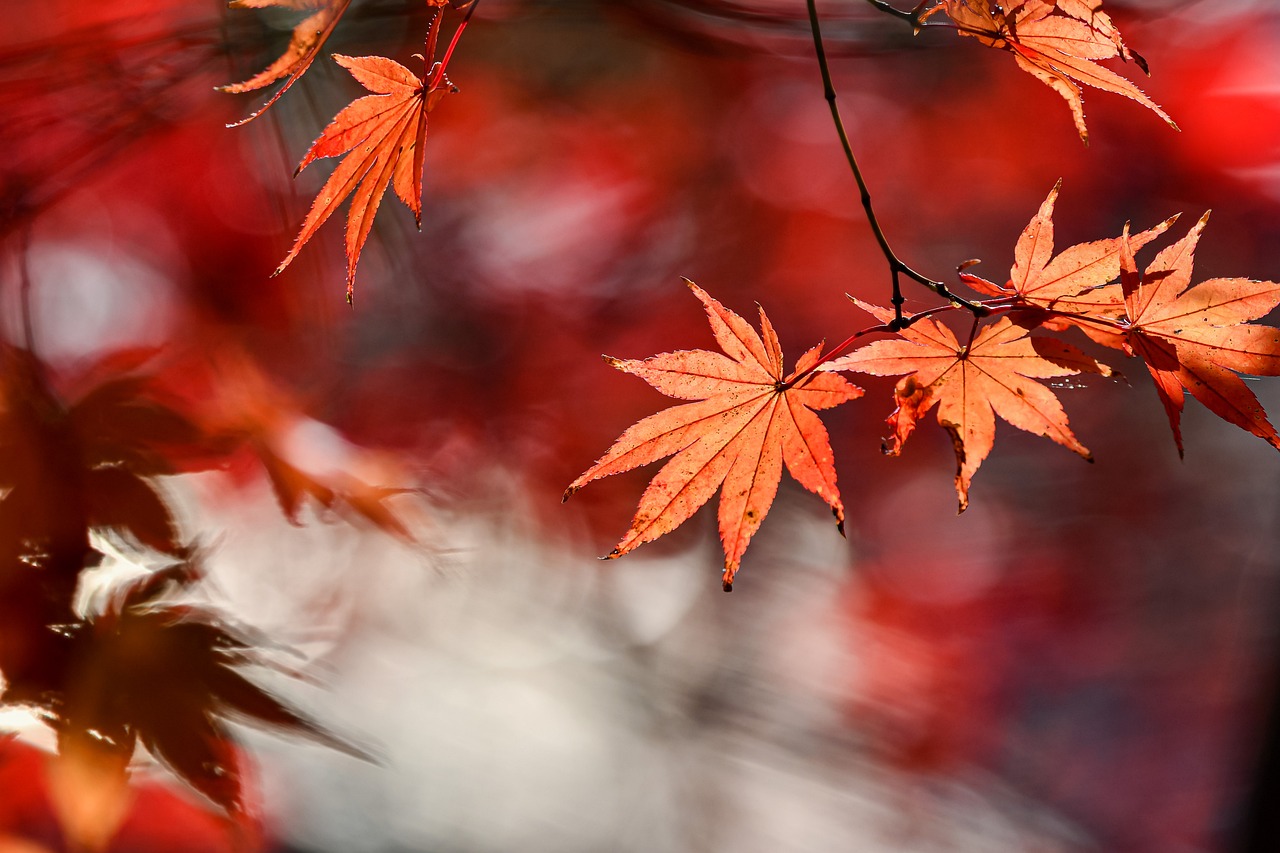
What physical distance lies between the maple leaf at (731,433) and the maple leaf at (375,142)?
0.18 meters

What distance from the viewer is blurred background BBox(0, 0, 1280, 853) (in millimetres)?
2213

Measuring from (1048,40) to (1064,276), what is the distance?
0.14 meters

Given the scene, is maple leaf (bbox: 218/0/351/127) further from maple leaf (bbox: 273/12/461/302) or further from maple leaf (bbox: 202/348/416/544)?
maple leaf (bbox: 202/348/416/544)

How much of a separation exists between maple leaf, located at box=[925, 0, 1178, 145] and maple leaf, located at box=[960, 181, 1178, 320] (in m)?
0.06

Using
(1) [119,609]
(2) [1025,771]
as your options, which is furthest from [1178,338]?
(2) [1025,771]

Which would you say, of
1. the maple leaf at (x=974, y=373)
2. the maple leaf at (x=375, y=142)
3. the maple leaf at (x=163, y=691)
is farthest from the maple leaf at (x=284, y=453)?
the maple leaf at (x=974, y=373)

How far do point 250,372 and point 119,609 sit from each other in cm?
86

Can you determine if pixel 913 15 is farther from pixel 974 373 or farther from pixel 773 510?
pixel 773 510

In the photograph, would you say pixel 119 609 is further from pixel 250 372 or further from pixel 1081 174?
pixel 1081 174

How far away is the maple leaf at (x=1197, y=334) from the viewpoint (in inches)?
14.9

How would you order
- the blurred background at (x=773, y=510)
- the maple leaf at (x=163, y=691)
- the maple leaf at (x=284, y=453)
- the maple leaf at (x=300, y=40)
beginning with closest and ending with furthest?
the maple leaf at (x=300, y=40)
the maple leaf at (x=163, y=691)
the maple leaf at (x=284, y=453)
the blurred background at (x=773, y=510)

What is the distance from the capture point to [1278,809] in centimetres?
145

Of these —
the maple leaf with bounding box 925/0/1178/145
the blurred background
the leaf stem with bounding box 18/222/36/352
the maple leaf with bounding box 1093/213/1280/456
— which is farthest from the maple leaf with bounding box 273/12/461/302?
the blurred background

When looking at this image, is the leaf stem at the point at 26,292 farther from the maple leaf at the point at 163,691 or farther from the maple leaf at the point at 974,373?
the maple leaf at the point at 974,373
